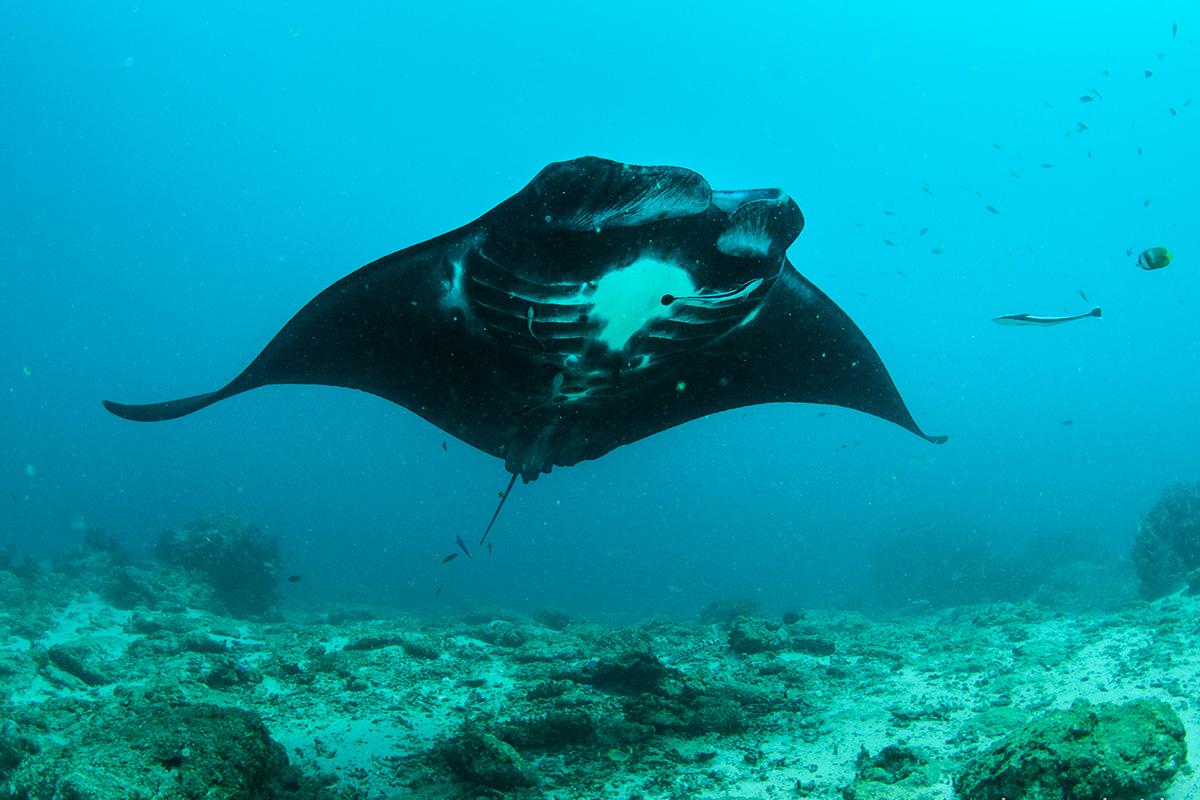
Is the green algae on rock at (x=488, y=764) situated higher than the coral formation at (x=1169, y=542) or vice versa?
the coral formation at (x=1169, y=542)

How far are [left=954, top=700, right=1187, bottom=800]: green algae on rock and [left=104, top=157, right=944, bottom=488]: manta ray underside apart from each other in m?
1.86

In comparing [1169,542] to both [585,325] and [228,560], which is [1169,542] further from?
[228,560]

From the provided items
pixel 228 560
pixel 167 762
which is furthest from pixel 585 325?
pixel 228 560

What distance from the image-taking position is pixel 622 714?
458 cm

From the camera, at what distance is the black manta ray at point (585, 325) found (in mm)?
2746

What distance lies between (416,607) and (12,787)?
20.8 m

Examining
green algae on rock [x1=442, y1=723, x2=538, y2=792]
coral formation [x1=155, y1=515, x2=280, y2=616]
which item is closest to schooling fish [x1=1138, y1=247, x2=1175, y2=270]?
green algae on rock [x1=442, y1=723, x2=538, y2=792]

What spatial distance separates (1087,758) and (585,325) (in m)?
2.83

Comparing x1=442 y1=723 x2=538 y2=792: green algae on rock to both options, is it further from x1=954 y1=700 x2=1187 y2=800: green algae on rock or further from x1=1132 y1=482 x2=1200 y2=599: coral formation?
x1=1132 y1=482 x2=1200 y2=599: coral formation

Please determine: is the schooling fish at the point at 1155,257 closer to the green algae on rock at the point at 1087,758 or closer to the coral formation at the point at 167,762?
the green algae on rock at the point at 1087,758

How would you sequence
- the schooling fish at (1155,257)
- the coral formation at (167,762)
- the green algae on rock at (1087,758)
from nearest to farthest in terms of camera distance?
1. the coral formation at (167,762)
2. the green algae on rock at (1087,758)
3. the schooling fish at (1155,257)

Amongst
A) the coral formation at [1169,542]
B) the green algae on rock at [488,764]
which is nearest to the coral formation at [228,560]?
the green algae on rock at [488,764]

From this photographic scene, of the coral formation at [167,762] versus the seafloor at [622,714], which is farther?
the seafloor at [622,714]

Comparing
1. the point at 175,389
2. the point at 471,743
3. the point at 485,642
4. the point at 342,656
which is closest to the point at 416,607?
the point at 485,642
